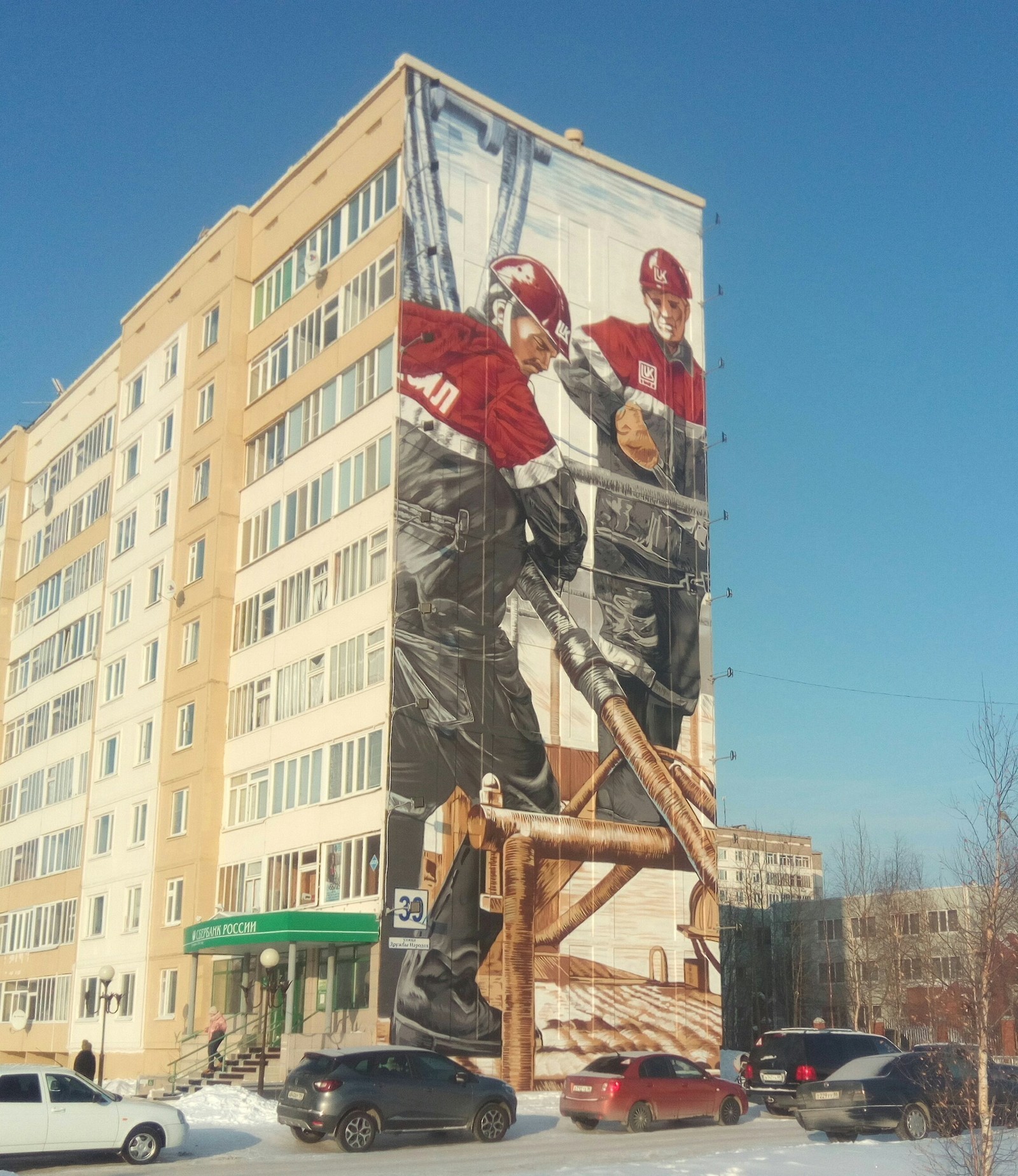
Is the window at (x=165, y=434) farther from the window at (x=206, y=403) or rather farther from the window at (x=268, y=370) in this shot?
the window at (x=268, y=370)

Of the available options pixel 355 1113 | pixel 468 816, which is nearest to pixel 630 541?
pixel 468 816

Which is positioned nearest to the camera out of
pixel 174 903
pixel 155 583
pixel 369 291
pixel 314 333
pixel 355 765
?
pixel 355 765

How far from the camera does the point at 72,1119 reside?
72.3 ft

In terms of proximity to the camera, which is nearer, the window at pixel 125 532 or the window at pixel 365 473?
the window at pixel 365 473

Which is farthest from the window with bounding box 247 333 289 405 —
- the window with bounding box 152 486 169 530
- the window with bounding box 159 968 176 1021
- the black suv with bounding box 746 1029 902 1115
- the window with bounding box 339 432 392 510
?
the black suv with bounding box 746 1029 902 1115

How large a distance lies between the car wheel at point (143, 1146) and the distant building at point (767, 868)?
70806mm

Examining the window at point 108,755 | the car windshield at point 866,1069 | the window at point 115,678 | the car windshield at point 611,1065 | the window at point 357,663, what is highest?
the window at point 115,678

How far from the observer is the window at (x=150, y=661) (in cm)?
5094

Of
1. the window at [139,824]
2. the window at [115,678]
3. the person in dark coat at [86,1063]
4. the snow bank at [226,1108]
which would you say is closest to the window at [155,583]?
the window at [115,678]

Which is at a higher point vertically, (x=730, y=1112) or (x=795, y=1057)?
(x=795, y=1057)

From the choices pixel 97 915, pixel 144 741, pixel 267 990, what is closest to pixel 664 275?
pixel 144 741

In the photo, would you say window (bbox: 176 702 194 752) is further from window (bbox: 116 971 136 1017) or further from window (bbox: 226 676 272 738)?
window (bbox: 116 971 136 1017)

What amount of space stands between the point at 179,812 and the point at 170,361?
18.1m

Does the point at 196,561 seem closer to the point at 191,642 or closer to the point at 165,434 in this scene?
the point at 191,642
